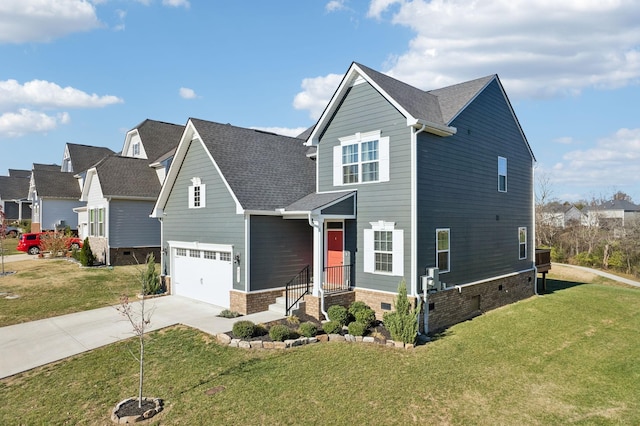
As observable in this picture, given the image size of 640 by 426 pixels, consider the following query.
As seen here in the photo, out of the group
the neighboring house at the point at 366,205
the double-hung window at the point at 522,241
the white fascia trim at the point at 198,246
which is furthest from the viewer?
the double-hung window at the point at 522,241

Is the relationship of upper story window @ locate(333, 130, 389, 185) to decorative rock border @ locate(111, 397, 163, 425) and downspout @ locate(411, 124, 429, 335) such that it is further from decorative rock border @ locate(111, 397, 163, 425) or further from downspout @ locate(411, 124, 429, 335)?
decorative rock border @ locate(111, 397, 163, 425)

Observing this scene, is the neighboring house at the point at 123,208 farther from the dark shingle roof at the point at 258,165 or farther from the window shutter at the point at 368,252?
the window shutter at the point at 368,252

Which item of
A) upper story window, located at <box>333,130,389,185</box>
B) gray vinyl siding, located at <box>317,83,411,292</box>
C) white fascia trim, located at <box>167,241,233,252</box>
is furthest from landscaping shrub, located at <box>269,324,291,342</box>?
upper story window, located at <box>333,130,389,185</box>

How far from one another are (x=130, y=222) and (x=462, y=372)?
2219 cm

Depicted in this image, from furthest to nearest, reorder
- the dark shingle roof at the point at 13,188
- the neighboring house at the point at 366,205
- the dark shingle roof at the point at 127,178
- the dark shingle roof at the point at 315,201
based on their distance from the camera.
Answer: the dark shingle roof at the point at 13,188
the dark shingle roof at the point at 127,178
the dark shingle roof at the point at 315,201
the neighboring house at the point at 366,205

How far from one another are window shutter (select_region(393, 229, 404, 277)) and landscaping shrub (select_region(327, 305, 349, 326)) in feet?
6.70

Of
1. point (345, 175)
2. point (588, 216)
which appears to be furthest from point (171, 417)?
point (588, 216)

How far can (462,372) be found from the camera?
877 centimetres

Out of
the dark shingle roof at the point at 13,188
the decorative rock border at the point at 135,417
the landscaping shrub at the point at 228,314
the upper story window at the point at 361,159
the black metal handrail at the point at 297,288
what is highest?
the dark shingle roof at the point at 13,188

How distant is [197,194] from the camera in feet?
52.9

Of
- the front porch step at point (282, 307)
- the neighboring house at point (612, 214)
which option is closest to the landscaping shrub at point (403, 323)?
the front porch step at point (282, 307)

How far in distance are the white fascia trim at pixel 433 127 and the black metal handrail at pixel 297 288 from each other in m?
6.46

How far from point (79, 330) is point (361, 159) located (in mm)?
10513

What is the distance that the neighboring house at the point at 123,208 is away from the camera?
941 inches
